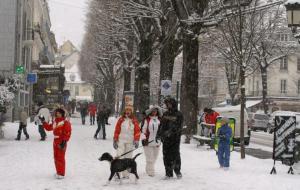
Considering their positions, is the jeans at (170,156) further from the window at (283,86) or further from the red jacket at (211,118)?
the window at (283,86)

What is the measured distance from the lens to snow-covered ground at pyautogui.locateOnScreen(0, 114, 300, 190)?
10.6m

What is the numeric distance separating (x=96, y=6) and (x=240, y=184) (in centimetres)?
3290

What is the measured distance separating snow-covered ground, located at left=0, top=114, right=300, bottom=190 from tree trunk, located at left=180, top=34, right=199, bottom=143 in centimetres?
370

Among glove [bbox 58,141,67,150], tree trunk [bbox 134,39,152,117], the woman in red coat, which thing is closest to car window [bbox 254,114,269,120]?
tree trunk [bbox 134,39,152,117]

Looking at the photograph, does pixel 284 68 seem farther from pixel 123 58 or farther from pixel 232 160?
pixel 232 160

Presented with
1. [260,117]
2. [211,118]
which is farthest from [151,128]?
[260,117]

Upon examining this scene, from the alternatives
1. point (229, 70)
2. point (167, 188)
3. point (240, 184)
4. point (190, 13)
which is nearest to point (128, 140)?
point (167, 188)

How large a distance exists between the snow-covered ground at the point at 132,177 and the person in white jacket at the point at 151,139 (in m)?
0.30

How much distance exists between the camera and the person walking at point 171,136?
11227 mm

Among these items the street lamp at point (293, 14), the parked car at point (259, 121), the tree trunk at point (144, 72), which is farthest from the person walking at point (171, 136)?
the parked car at point (259, 121)

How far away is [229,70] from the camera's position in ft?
176

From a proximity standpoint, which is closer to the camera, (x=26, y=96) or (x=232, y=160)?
(x=232, y=160)

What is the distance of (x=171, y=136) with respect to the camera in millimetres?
11227

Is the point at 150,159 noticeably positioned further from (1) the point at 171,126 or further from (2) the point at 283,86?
(2) the point at 283,86
